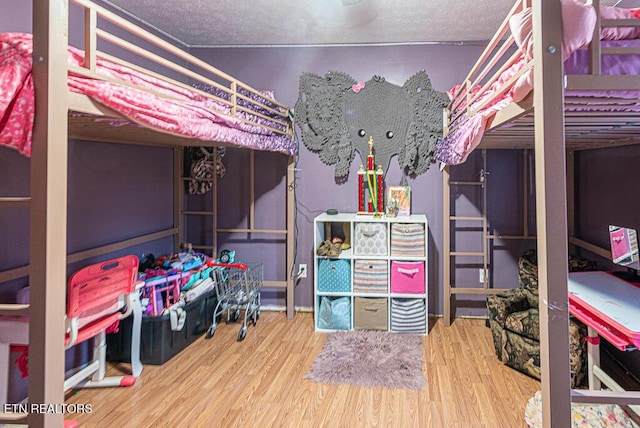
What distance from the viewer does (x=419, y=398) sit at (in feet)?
7.29

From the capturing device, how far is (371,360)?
2.69m

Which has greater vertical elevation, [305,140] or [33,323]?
[305,140]

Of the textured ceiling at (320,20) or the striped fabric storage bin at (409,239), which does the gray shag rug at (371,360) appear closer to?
the striped fabric storage bin at (409,239)

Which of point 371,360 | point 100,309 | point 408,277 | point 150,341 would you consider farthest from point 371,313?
point 100,309

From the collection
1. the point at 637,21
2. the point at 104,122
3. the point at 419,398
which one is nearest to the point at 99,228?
the point at 104,122

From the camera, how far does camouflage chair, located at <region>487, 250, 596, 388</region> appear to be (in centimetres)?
229

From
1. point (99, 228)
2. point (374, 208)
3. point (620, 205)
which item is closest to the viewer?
point (620, 205)

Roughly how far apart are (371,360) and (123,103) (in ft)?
7.21

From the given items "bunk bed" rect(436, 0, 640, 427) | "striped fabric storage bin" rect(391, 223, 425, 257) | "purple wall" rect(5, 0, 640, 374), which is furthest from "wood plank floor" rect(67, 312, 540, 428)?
"bunk bed" rect(436, 0, 640, 427)

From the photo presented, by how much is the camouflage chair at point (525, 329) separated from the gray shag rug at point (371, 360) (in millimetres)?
579

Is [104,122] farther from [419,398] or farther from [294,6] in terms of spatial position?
[419,398]

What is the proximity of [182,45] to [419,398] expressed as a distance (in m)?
3.61

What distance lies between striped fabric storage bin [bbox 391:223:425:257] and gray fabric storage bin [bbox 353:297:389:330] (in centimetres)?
44

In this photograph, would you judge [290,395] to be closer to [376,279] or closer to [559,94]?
[376,279]
